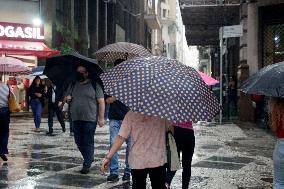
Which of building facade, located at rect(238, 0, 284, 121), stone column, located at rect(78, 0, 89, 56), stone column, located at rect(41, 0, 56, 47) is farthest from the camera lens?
stone column, located at rect(78, 0, 89, 56)

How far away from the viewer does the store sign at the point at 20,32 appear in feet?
75.6

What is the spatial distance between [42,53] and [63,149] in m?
12.9

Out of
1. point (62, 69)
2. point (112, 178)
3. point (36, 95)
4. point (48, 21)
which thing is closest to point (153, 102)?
point (112, 178)

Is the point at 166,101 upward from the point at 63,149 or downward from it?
upward

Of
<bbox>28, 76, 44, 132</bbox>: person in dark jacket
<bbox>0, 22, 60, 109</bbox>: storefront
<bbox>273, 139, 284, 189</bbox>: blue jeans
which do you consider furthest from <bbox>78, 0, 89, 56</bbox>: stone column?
<bbox>273, 139, 284, 189</bbox>: blue jeans

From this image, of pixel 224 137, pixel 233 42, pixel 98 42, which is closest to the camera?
pixel 224 137

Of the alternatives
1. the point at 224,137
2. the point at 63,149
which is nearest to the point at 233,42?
the point at 224,137

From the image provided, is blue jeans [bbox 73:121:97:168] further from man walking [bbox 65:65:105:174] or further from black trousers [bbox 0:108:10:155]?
black trousers [bbox 0:108:10:155]

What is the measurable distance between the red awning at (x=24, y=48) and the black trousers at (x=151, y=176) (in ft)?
61.8

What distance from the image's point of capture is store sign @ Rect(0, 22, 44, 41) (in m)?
23.0

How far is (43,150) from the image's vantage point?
10969 millimetres

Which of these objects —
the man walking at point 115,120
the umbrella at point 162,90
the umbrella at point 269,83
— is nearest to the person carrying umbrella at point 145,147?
the umbrella at point 162,90

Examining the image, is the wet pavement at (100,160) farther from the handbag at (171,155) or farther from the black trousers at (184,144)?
the handbag at (171,155)

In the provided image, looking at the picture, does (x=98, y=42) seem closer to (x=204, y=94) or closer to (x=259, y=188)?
(x=259, y=188)
